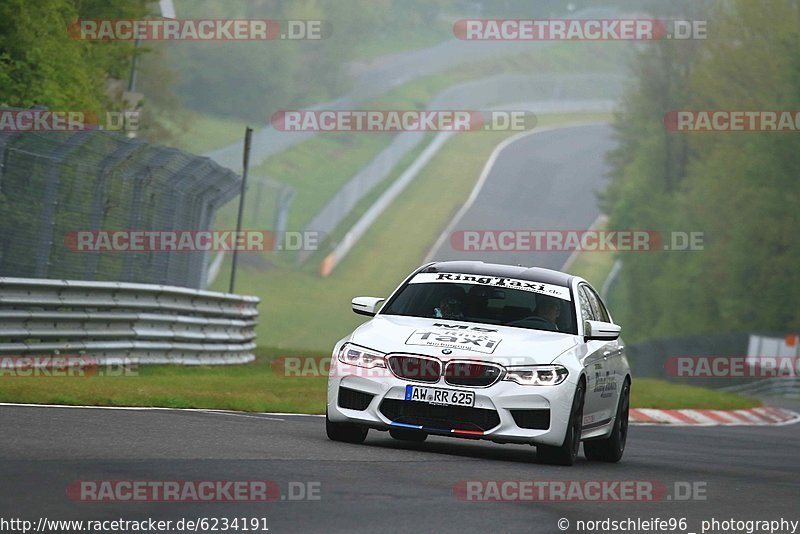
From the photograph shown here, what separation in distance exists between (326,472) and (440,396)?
2070 mm

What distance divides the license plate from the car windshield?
1.15 m

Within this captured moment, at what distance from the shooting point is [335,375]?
1244 cm

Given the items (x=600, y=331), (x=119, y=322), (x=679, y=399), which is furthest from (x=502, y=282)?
(x=679, y=399)

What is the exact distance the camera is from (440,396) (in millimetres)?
12062

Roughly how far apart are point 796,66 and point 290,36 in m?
77.9

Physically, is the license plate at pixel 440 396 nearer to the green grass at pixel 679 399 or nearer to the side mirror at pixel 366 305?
the side mirror at pixel 366 305

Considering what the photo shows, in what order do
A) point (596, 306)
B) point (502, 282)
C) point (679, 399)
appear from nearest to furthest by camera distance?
1. point (502, 282)
2. point (596, 306)
3. point (679, 399)

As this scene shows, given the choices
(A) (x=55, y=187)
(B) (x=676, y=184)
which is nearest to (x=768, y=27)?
(B) (x=676, y=184)

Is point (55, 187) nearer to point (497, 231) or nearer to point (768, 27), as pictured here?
point (768, 27)

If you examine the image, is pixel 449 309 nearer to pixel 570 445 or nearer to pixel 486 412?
pixel 486 412

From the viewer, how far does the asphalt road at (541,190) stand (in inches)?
2822

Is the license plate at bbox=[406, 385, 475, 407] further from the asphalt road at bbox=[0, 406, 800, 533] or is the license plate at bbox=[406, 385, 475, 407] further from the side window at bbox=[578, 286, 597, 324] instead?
the side window at bbox=[578, 286, 597, 324]

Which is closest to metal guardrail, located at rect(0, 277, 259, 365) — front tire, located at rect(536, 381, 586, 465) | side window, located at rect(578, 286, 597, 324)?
side window, located at rect(578, 286, 597, 324)

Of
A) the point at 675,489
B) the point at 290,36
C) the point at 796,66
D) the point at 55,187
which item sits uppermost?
the point at 290,36
